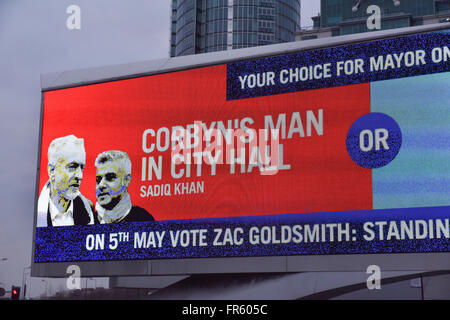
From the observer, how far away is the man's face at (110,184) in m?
14.4

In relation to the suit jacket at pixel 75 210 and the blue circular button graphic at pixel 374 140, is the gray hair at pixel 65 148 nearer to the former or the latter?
the suit jacket at pixel 75 210

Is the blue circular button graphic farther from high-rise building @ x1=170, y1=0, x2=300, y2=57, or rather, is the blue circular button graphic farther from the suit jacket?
high-rise building @ x1=170, y1=0, x2=300, y2=57

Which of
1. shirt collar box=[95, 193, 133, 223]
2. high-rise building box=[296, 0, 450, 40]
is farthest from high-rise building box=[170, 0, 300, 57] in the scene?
shirt collar box=[95, 193, 133, 223]

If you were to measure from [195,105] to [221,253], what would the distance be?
3.08 meters

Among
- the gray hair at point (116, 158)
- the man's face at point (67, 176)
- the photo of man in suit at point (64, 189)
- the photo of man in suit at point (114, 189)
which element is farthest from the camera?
the man's face at point (67, 176)

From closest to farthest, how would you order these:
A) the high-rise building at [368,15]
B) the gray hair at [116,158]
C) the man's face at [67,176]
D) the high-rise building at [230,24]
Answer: the gray hair at [116,158], the man's face at [67,176], the high-rise building at [368,15], the high-rise building at [230,24]

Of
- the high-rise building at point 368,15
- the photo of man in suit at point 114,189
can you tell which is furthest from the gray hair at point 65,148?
the high-rise building at point 368,15

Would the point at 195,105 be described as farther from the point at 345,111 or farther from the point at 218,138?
the point at 345,111

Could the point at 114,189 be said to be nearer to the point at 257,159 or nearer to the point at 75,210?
the point at 75,210

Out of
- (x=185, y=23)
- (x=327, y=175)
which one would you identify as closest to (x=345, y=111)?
(x=327, y=175)

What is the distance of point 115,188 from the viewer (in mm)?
14523

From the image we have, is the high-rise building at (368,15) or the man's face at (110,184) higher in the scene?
the high-rise building at (368,15)

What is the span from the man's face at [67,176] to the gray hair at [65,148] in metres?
0.09

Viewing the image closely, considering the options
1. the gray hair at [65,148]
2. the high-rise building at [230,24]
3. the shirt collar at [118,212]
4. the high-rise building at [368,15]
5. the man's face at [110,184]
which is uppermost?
the high-rise building at [230,24]
